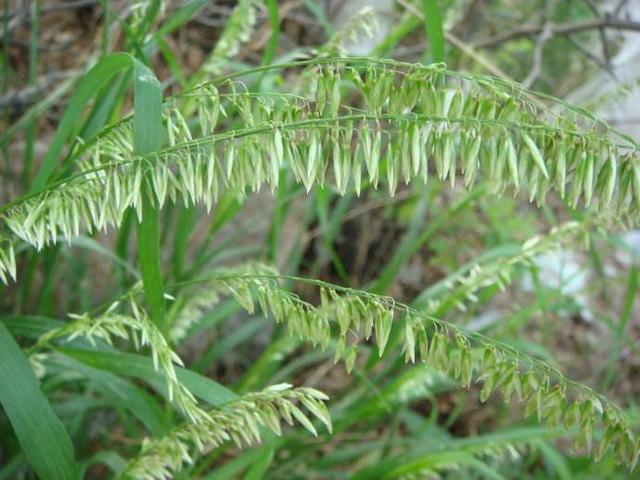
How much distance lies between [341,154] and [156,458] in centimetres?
45

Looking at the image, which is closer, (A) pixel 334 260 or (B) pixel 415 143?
(B) pixel 415 143

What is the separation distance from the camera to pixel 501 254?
1812mm

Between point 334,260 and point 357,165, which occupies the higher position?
point 357,165

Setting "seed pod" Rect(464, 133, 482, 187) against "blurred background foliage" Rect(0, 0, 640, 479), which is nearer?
"seed pod" Rect(464, 133, 482, 187)

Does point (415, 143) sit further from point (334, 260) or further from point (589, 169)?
point (334, 260)

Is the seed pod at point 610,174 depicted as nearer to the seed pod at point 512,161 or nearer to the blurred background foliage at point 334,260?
the seed pod at point 512,161

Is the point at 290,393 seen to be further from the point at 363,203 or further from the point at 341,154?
the point at 363,203

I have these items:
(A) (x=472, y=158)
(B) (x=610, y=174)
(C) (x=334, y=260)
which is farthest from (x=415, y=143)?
(C) (x=334, y=260)

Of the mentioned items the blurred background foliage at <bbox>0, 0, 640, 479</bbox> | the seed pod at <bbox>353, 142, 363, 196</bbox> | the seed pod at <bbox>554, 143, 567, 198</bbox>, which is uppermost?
the seed pod at <bbox>554, 143, 567, 198</bbox>

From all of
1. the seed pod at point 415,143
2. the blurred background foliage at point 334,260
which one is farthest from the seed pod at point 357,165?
the blurred background foliage at point 334,260

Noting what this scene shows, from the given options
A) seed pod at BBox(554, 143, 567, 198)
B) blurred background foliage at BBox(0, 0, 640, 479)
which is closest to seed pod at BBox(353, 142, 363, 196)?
seed pod at BBox(554, 143, 567, 198)

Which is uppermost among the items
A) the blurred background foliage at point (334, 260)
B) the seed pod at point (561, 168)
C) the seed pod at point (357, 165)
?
the seed pod at point (561, 168)

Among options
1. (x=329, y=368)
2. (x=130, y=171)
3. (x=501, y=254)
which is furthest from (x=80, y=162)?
(x=329, y=368)

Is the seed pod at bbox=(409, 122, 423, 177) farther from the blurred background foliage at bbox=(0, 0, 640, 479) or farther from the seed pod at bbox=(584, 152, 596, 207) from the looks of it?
the blurred background foliage at bbox=(0, 0, 640, 479)
